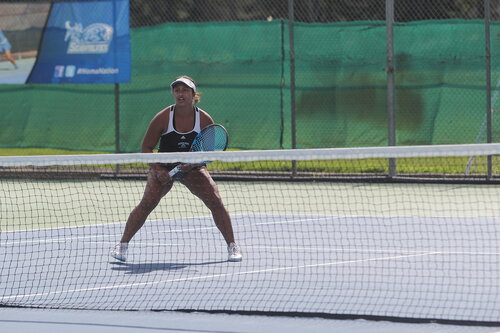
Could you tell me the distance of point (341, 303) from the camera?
20.2ft

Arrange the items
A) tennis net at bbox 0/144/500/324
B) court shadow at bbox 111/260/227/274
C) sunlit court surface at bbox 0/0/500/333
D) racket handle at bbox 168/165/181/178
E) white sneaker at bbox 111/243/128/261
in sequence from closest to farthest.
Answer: tennis net at bbox 0/144/500/324
sunlit court surface at bbox 0/0/500/333
court shadow at bbox 111/260/227/274
racket handle at bbox 168/165/181/178
white sneaker at bbox 111/243/128/261

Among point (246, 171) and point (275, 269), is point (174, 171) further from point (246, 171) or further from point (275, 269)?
point (246, 171)

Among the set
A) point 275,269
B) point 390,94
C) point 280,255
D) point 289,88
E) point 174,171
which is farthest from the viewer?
point 289,88

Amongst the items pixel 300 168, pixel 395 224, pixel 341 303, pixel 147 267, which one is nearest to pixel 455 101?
pixel 300 168

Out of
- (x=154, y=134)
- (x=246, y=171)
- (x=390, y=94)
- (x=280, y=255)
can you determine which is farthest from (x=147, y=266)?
(x=246, y=171)

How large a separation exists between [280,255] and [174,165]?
107 centimetres

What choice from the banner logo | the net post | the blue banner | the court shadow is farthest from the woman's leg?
the banner logo

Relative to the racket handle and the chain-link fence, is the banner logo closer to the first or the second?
the chain-link fence

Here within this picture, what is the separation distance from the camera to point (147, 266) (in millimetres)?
7820

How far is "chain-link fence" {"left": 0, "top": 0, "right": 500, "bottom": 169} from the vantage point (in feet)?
46.4

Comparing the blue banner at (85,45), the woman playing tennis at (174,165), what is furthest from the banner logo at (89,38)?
the woman playing tennis at (174,165)

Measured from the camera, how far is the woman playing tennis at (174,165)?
25.9 feet

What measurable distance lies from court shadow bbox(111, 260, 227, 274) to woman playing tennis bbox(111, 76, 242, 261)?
0.39ft

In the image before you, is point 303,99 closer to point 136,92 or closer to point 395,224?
point 136,92
